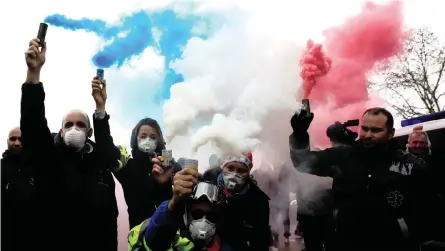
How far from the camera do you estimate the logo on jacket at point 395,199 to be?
11.0ft

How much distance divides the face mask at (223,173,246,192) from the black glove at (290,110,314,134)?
2.05 feet

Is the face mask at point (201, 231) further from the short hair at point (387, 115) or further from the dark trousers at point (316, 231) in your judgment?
the dark trousers at point (316, 231)

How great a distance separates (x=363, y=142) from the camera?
3.55 m

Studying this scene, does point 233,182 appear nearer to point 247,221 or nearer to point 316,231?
point 247,221

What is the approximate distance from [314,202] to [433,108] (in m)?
3.00

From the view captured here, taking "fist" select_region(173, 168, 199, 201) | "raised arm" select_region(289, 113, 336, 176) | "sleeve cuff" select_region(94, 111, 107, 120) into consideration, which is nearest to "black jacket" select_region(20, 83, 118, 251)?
"sleeve cuff" select_region(94, 111, 107, 120)

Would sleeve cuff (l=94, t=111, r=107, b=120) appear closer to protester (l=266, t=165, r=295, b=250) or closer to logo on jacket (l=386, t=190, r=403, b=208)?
logo on jacket (l=386, t=190, r=403, b=208)

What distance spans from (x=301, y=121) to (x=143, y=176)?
124cm

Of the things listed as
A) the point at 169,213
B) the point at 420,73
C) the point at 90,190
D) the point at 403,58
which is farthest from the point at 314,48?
the point at 169,213

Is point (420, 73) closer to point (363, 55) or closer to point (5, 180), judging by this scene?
point (363, 55)

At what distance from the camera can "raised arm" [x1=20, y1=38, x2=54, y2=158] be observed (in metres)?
2.92

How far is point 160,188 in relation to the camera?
12.5 feet

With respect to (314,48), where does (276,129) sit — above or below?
below

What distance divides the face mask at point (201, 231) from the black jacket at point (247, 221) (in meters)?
0.40
